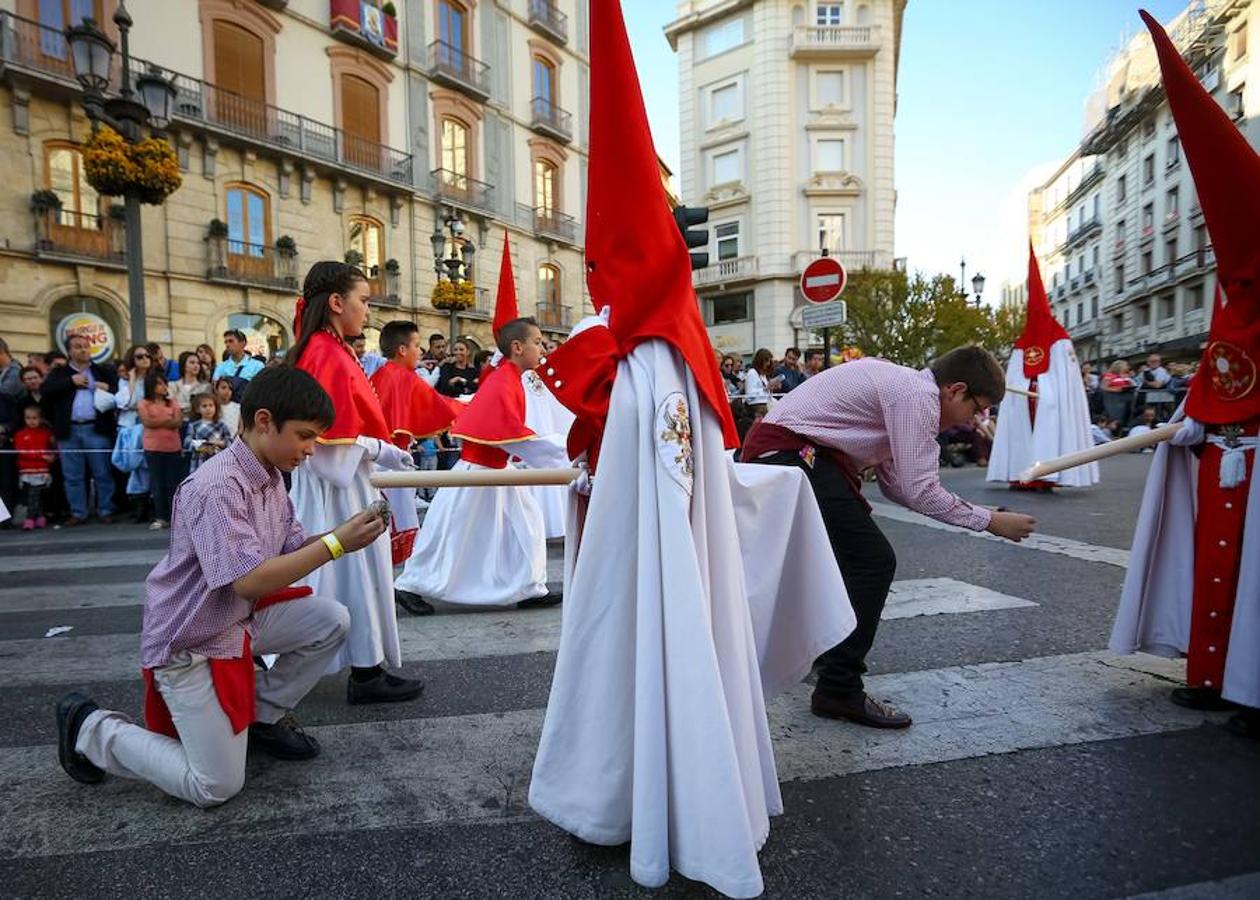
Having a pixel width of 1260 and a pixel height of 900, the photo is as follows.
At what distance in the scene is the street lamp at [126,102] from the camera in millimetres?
8602

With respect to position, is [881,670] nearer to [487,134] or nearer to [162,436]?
[162,436]

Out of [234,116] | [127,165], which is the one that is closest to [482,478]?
[127,165]

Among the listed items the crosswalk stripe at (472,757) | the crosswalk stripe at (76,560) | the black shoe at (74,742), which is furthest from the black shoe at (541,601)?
the crosswalk stripe at (76,560)

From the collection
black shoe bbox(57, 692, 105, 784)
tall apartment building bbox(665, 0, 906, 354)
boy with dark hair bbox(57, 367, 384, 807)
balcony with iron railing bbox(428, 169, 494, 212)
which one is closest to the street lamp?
black shoe bbox(57, 692, 105, 784)

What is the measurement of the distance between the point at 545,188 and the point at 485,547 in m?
28.0

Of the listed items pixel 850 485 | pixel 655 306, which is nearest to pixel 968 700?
pixel 850 485

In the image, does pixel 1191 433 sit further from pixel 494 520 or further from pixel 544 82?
pixel 544 82

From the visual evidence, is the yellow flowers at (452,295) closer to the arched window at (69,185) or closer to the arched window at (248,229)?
the arched window at (248,229)

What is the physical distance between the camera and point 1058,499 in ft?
30.1

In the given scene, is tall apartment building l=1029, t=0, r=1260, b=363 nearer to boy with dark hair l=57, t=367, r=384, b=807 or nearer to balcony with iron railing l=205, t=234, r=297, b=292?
balcony with iron railing l=205, t=234, r=297, b=292

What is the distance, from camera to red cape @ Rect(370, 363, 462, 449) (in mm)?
4961

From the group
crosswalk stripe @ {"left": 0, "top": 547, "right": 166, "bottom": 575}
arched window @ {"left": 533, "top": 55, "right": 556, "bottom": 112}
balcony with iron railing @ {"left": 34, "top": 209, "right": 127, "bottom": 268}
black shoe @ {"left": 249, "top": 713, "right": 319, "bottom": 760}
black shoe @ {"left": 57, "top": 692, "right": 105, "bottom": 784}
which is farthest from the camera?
arched window @ {"left": 533, "top": 55, "right": 556, "bottom": 112}

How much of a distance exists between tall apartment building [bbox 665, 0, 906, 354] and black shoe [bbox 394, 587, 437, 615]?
33851mm

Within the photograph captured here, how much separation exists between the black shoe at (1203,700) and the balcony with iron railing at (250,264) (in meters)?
21.7
